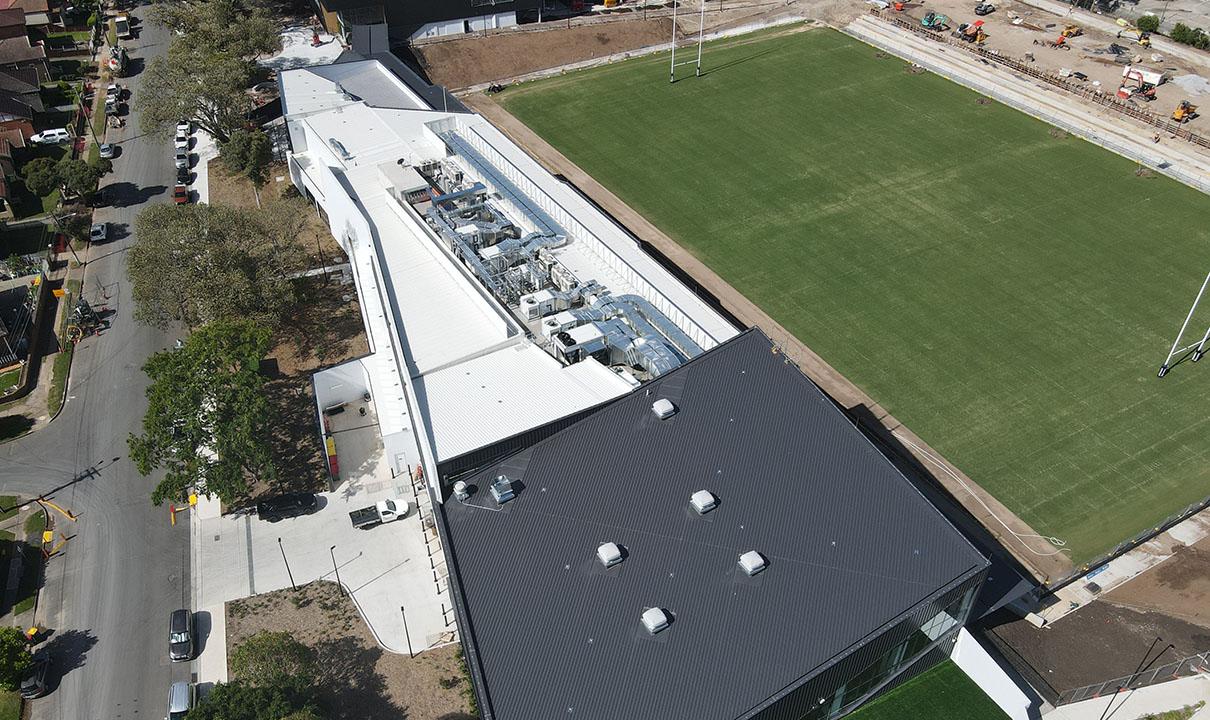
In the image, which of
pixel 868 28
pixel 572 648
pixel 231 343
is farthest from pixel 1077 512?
pixel 868 28

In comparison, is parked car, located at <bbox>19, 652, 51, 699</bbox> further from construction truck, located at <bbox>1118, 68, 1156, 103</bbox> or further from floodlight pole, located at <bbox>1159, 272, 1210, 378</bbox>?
construction truck, located at <bbox>1118, 68, 1156, 103</bbox>

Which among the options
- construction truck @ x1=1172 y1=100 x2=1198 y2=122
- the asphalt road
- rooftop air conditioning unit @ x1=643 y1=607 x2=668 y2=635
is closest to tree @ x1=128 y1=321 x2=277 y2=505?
Answer: the asphalt road

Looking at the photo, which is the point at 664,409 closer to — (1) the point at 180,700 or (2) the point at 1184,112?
(1) the point at 180,700

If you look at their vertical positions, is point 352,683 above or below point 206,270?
below

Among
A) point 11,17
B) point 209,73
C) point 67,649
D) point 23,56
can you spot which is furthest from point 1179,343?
point 11,17

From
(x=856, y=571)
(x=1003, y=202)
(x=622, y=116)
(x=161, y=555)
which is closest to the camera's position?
(x=856, y=571)

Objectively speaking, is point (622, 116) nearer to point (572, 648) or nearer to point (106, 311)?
point (106, 311)

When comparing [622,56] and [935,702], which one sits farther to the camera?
[622,56]
